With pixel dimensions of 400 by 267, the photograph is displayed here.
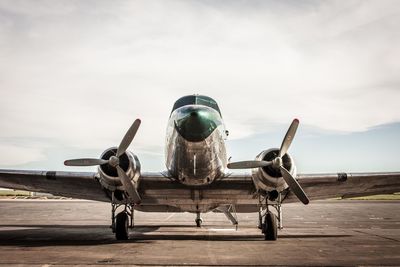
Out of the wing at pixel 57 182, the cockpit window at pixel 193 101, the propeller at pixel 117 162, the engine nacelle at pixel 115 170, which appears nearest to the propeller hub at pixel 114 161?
the propeller at pixel 117 162

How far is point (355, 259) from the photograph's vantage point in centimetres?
923

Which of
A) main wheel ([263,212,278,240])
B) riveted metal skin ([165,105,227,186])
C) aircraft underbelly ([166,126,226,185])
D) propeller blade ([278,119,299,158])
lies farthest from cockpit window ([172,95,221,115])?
main wheel ([263,212,278,240])

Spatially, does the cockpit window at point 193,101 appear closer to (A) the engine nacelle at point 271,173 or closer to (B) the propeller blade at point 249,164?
(B) the propeller blade at point 249,164

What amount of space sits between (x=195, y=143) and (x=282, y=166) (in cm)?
314

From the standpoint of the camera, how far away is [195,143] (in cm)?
1319

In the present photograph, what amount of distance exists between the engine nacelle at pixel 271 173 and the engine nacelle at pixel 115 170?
437cm

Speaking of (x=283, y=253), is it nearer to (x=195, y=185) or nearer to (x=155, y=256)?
(x=155, y=256)

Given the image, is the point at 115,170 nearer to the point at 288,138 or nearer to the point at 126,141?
the point at 126,141

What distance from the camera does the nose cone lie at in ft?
41.8

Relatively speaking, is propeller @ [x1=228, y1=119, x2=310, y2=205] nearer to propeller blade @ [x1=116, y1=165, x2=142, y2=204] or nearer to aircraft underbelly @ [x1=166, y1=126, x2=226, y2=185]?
aircraft underbelly @ [x1=166, y1=126, x2=226, y2=185]

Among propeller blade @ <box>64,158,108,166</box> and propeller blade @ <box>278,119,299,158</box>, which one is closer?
propeller blade @ <box>64,158,108,166</box>

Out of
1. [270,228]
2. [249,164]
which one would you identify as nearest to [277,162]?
[249,164]

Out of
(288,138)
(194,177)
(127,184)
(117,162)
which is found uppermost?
(288,138)

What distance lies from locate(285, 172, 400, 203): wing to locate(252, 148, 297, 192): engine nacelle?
159 cm
